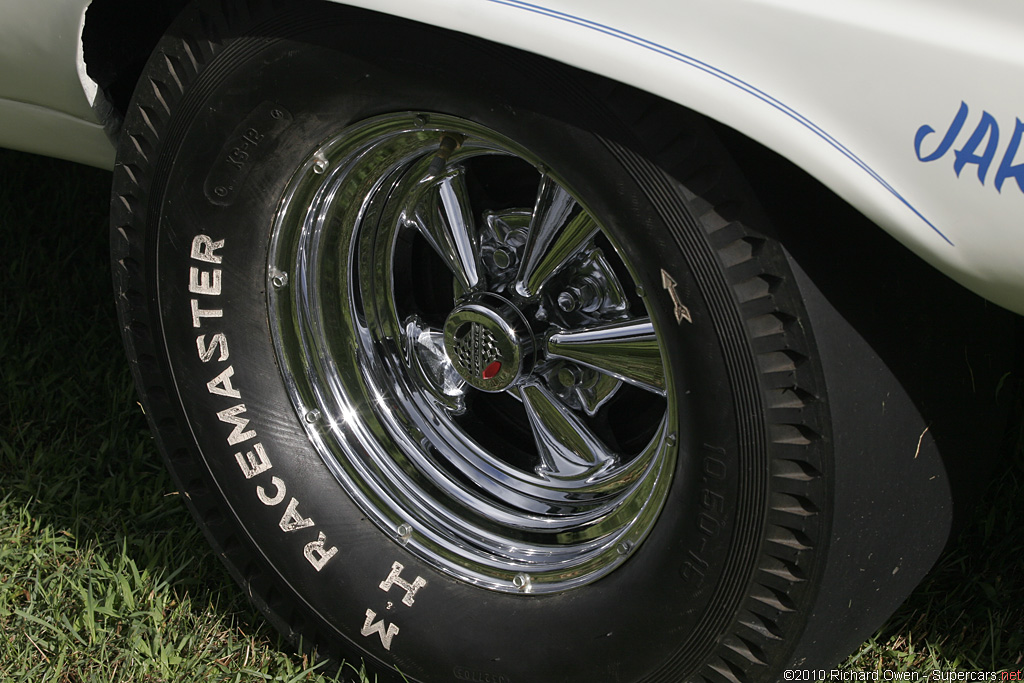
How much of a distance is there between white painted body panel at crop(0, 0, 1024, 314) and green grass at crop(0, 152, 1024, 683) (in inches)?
37.2

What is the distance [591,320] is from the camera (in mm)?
1820

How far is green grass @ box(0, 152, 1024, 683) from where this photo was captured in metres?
1.90

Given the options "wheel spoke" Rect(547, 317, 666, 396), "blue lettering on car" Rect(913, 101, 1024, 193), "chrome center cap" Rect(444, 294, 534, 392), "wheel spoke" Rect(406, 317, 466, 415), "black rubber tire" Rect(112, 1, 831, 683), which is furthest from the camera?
"wheel spoke" Rect(406, 317, 466, 415)

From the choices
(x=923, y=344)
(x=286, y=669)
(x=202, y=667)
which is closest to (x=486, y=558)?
(x=286, y=669)

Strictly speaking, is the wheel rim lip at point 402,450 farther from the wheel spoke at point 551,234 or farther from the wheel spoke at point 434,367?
the wheel spoke at point 551,234

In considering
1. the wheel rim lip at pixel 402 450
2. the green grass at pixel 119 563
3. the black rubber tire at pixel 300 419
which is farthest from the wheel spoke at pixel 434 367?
the green grass at pixel 119 563

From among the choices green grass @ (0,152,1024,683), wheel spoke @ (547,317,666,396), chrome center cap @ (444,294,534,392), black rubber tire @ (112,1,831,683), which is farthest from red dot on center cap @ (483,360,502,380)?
green grass @ (0,152,1024,683)

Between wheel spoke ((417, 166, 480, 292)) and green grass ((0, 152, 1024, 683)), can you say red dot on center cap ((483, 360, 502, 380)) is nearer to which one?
wheel spoke ((417, 166, 480, 292))

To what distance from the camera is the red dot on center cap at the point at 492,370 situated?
1.85 meters

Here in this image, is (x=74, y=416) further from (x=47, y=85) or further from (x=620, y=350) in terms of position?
(x=620, y=350)

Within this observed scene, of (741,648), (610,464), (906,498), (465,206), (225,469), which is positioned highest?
(465,206)

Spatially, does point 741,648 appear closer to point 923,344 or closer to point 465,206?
point 923,344

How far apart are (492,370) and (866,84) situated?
0.96 metres

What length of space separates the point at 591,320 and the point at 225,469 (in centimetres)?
75
